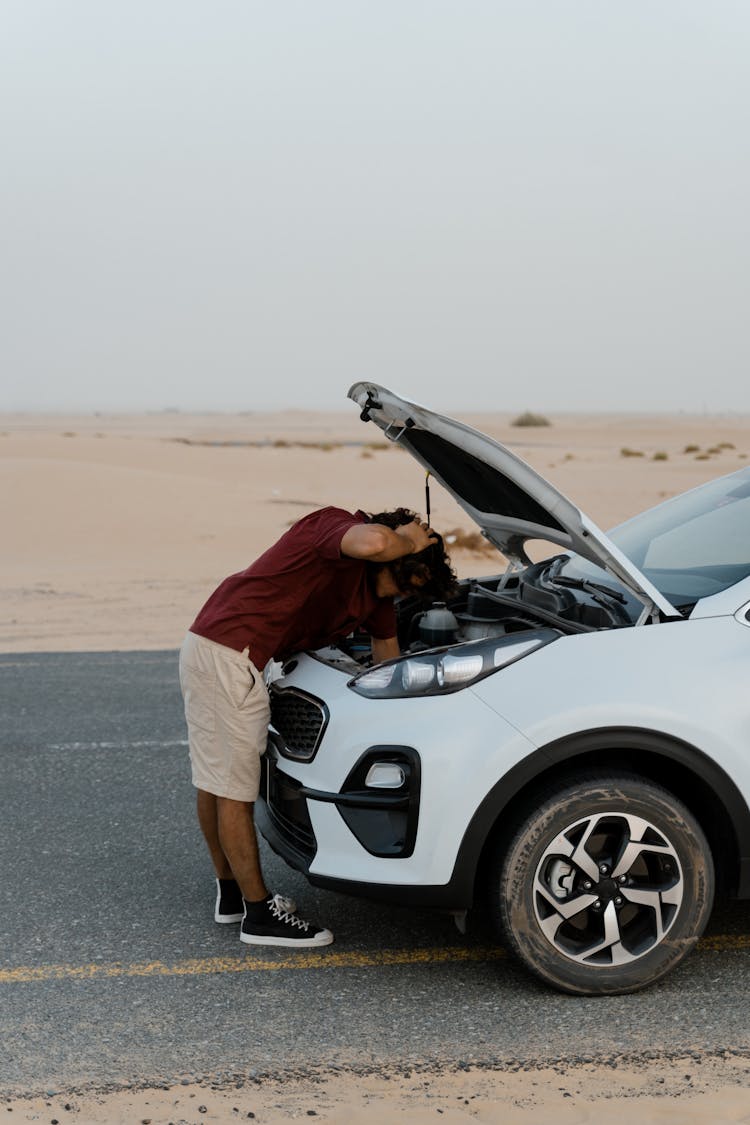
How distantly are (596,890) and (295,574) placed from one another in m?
1.46

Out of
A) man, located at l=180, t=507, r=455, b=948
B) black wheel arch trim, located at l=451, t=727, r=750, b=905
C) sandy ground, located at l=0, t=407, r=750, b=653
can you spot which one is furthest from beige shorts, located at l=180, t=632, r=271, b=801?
sandy ground, located at l=0, t=407, r=750, b=653

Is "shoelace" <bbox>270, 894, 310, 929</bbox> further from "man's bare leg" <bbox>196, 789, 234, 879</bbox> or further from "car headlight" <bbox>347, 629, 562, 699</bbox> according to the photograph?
"car headlight" <bbox>347, 629, 562, 699</bbox>

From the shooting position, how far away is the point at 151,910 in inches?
190

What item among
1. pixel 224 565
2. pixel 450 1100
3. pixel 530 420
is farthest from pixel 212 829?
pixel 530 420

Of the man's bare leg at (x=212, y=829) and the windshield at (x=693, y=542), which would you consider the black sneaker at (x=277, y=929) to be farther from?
the windshield at (x=693, y=542)

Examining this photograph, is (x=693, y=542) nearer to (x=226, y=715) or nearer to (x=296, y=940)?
(x=226, y=715)

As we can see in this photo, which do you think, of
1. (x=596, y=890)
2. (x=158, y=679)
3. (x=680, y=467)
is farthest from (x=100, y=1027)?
(x=680, y=467)

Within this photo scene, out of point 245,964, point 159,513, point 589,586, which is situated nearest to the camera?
point 245,964

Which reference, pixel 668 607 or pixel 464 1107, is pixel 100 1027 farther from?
pixel 668 607

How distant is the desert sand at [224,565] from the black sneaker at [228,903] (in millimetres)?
1285

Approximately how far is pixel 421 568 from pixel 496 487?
516mm

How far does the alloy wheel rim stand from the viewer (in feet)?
12.7

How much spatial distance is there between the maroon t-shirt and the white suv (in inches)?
15.0

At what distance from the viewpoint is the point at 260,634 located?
14.5 feet
